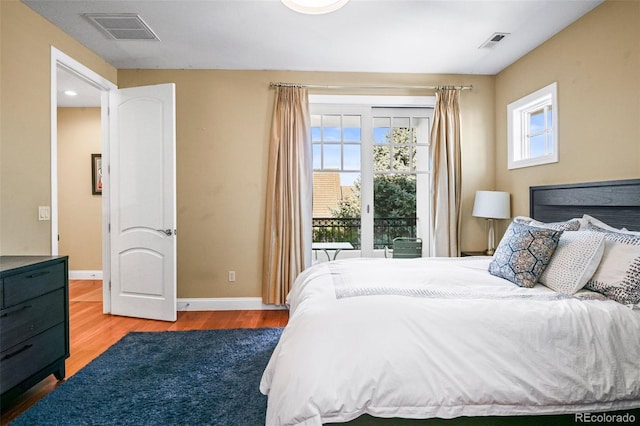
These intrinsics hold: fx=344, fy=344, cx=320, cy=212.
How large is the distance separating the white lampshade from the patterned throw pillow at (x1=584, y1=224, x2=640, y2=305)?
159 cm

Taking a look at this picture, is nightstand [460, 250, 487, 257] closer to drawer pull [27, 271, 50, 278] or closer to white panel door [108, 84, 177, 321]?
white panel door [108, 84, 177, 321]

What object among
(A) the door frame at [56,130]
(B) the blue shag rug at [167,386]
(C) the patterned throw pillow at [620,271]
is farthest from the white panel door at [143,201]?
(C) the patterned throw pillow at [620,271]

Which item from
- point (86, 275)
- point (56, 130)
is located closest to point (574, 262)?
point (56, 130)

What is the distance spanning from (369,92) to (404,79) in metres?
0.43

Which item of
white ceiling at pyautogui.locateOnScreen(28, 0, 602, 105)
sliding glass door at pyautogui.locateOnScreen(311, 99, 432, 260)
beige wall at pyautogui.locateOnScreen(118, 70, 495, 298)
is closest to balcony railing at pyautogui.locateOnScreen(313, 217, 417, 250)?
sliding glass door at pyautogui.locateOnScreen(311, 99, 432, 260)

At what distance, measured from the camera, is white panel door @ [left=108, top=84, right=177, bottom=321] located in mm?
3492

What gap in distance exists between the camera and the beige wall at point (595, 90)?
2350mm

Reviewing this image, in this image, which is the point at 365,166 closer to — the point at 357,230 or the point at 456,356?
the point at 357,230

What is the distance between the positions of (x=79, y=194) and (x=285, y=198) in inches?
151

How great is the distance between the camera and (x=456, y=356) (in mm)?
1381

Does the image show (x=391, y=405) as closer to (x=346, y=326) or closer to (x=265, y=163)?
(x=346, y=326)

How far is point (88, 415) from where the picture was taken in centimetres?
193

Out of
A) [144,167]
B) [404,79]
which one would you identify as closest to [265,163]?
[144,167]

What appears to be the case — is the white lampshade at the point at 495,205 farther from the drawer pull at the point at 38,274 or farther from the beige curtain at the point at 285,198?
the drawer pull at the point at 38,274
